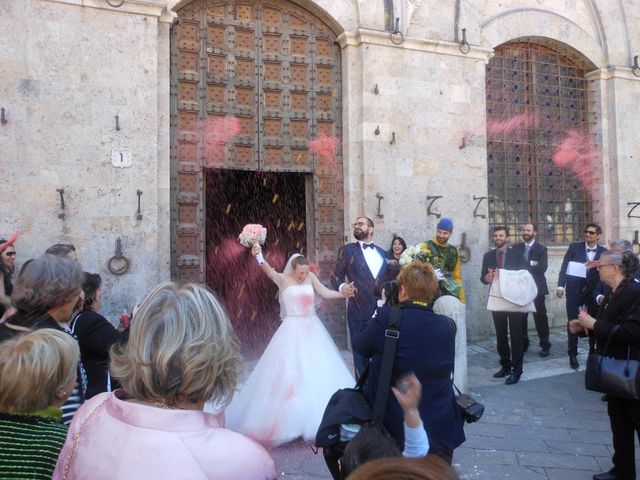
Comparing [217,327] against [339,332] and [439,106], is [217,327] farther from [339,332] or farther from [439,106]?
[439,106]

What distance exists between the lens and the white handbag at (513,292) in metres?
6.31

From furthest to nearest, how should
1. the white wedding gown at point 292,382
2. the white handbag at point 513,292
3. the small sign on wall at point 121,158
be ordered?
the small sign on wall at point 121,158 → the white handbag at point 513,292 → the white wedding gown at point 292,382

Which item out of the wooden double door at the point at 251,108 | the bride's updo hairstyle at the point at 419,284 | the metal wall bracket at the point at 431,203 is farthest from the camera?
the metal wall bracket at the point at 431,203

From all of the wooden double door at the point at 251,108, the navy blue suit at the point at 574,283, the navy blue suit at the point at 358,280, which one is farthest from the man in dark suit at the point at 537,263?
the wooden double door at the point at 251,108

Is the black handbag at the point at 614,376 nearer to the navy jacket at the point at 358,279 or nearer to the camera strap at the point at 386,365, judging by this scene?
the camera strap at the point at 386,365

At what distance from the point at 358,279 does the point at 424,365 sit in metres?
3.47

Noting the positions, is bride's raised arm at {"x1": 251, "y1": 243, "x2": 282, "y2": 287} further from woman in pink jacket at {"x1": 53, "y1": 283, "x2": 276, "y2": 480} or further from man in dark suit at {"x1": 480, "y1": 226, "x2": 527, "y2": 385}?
woman in pink jacket at {"x1": 53, "y1": 283, "x2": 276, "y2": 480}

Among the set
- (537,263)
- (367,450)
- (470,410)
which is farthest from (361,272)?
(367,450)

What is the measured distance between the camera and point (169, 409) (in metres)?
1.47

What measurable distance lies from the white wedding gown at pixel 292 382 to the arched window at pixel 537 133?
5.08 meters

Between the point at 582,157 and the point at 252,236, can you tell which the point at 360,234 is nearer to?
the point at 252,236

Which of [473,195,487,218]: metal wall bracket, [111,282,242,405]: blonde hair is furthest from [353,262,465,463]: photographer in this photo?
[473,195,487,218]: metal wall bracket

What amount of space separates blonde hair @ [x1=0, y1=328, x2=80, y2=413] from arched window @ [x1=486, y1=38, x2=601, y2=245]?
822cm

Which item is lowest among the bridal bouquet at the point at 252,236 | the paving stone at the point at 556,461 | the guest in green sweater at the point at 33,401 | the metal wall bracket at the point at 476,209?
the paving stone at the point at 556,461
